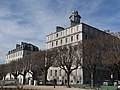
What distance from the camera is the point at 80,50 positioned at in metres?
61.4

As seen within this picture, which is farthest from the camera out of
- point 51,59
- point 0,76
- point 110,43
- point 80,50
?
point 0,76

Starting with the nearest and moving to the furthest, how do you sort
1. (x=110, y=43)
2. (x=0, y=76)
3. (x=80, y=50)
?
(x=110, y=43) → (x=80, y=50) → (x=0, y=76)

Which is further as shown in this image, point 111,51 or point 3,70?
point 3,70

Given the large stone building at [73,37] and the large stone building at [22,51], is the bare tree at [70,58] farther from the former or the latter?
the large stone building at [22,51]

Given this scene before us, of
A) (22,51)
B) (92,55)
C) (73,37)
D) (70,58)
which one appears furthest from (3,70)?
(92,55)

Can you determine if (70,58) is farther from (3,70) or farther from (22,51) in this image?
(22,51)

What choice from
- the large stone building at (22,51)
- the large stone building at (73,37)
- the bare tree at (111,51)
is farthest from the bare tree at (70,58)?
the large stone building at (22,51)

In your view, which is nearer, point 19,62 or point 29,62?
point 29,62

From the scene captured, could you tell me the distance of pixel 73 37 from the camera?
8875 centimetres

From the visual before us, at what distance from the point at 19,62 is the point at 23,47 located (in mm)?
42375

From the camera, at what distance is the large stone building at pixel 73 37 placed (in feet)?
274

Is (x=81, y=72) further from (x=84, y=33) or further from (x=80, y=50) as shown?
(x=80, y=50)

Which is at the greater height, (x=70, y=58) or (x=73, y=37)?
(x=73, y=37)

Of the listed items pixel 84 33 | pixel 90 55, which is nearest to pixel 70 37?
pixel 84 33
